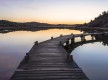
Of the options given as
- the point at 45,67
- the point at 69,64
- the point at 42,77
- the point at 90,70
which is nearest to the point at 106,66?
the point at 90,70

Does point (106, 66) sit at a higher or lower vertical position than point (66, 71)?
lower

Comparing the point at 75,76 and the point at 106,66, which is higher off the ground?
the point at 75,76

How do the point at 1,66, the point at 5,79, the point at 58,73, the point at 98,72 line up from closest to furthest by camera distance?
the point at 58,73, the point at 5,79, the point at 98,72, the point at 1,66

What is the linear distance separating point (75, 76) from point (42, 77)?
4.85 ft

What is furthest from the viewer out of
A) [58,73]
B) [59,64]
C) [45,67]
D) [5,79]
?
[5,79]

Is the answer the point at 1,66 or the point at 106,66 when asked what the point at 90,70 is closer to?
the point at 106,66

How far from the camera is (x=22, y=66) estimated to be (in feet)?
39.0

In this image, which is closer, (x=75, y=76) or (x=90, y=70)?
(x=75, y=76)

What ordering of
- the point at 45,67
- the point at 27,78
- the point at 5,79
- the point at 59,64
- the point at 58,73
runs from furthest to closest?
1. the point at 5,79
2. the point at 59,64
3. the point at 45,67
4. the point at 58,73
5. the point at 27,78

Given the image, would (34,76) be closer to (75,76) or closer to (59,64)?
(75,76)

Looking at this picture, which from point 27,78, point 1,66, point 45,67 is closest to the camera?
point 27,78

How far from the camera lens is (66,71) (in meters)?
10.8

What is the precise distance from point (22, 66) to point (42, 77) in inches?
98.8

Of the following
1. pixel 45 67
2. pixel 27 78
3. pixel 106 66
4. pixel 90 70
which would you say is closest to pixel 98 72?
pixel 90 70
